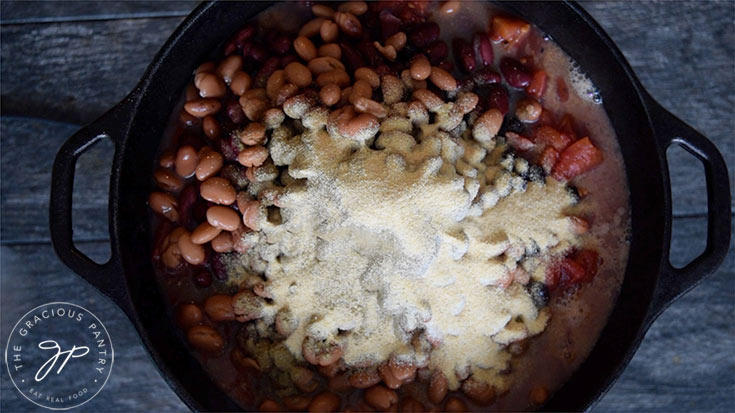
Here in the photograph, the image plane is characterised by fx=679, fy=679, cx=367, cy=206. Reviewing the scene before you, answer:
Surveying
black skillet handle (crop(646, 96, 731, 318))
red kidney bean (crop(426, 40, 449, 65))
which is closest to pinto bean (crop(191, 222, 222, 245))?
red kidney bean (crop(426, 40, 449, 65))

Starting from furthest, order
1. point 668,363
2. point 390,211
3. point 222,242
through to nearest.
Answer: point 668,363
point 222,242
point 390,211

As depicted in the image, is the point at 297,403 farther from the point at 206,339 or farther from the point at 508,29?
the point at 508,29

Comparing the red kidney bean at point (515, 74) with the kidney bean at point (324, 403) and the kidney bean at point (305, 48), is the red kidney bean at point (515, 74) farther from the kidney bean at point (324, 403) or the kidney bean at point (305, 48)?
the kidney bean at point (324, 403)

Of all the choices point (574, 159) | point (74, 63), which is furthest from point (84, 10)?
point (574, 159)

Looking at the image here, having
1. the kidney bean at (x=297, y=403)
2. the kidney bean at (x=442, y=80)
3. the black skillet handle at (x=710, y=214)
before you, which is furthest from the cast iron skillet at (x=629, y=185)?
the kidney bean at (x=442, y=80)

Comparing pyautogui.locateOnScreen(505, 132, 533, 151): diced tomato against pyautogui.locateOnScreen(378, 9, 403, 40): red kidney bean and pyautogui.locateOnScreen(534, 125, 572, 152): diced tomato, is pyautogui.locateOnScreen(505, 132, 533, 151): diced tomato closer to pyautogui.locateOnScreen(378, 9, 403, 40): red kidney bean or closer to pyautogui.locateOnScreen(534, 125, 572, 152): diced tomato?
pyautogui.locateOnScreen(534, 125, 572, 152): diced tomato

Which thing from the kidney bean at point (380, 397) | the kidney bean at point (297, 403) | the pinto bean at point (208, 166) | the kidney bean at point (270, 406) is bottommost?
the kidney bean at point (270, 406)
